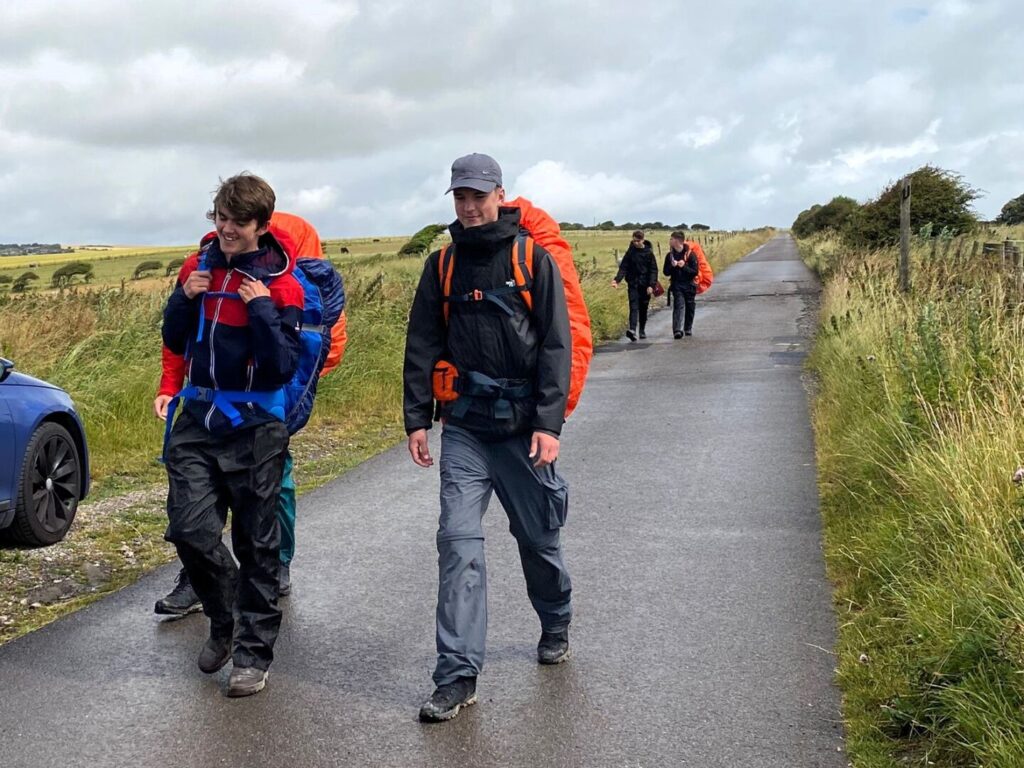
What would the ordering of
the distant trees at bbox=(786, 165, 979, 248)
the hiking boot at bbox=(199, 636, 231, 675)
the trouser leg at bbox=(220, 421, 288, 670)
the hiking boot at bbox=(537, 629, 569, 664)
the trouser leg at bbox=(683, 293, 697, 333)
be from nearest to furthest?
1. the trouser leg at bbox=(220, 421, 288, 670)
2. the hiking boot at bbox=(199, 636, 231, 675)
3. the hiking boot at bbox=(537, 629, 569, 664)
4. the trouser leg at bbox=(683, 293, 697, 333)
5. the distant trees at bbox=(786, 165, 979, 248)

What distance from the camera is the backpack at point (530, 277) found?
13.8 ft

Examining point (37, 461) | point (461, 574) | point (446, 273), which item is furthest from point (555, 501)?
point (37, 461)

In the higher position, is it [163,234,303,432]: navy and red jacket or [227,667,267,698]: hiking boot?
[163,234,303,432]: navy and red jacket

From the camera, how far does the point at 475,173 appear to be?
13.6 ft

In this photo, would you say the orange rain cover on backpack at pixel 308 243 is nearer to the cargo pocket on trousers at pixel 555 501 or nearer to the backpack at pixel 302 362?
the backpack at pixel 302 362

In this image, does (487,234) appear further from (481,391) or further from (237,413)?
(237,413)

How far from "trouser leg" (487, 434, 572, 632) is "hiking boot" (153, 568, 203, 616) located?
1763 millimetres

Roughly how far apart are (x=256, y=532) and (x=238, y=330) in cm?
81

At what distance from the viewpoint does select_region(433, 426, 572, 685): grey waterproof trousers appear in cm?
413

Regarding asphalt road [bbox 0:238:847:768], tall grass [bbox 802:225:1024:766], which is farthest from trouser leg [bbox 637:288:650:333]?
asphalt road [bbox 0:238:847:768]

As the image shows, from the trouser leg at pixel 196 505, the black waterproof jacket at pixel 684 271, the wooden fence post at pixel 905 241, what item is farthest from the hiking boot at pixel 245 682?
the black waterproof jacket at pixel 684 271

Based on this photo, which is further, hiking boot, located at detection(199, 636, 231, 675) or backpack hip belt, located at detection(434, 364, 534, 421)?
hiking boot, located at detection(199, 636, 231, 675)

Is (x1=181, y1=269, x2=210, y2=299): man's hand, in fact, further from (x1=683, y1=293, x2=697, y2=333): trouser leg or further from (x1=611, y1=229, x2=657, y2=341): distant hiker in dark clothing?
(x1=683, y1=293, x2=697, y2=333): trouser leg

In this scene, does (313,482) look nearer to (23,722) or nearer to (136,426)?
(136,426)
